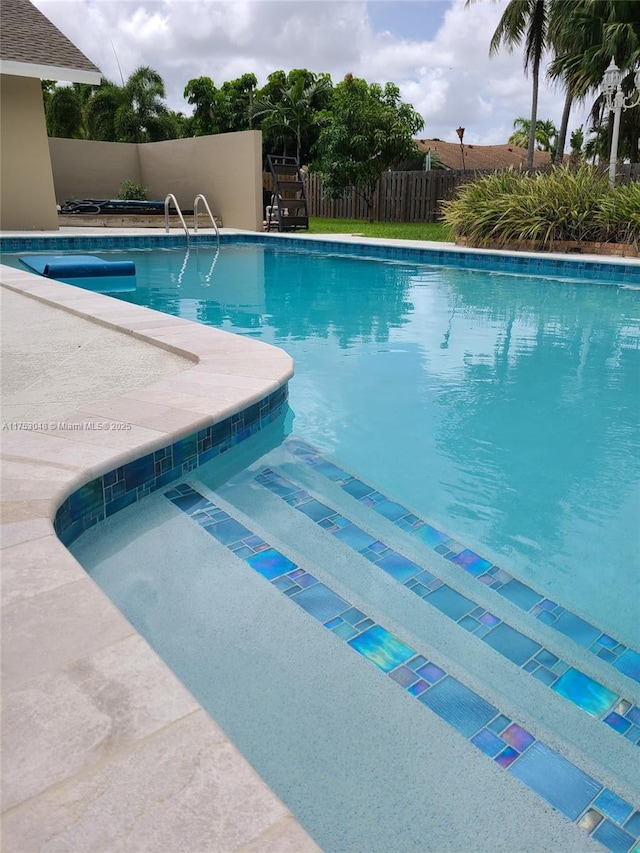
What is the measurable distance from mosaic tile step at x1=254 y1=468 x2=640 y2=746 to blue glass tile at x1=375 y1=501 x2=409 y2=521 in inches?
6.4

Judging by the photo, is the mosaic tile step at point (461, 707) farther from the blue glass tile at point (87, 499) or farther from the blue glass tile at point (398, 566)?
the blue glass tile at point (87, 499)

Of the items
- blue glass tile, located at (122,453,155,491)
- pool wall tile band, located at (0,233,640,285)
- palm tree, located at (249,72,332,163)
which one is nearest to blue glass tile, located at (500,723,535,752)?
blue glass tile, located at (122,453,155,491)

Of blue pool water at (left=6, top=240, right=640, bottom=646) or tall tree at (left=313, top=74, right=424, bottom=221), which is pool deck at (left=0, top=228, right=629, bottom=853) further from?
tall tree at (left=313, top=74, right=424, bottom=221)

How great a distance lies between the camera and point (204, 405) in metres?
2.93

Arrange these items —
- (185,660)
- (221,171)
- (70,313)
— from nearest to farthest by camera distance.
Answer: (185,660), (70,313), (221,171)

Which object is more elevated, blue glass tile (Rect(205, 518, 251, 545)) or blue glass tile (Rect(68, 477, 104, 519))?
blue glass tile (Rect(68, 477, 104, 519))

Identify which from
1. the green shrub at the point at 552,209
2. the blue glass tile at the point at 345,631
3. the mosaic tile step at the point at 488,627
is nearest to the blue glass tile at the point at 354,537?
the mosaic tile step at the point at 488,627

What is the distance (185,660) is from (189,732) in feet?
1.88

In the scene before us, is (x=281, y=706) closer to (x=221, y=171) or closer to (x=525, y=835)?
(x=525, y=835)

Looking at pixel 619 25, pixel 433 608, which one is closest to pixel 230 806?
pixel 433 608

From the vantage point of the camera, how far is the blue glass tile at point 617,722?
1.59 metres

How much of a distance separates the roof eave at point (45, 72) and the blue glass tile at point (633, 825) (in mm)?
13307

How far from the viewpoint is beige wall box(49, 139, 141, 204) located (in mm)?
16344

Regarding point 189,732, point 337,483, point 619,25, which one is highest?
point 619,25
